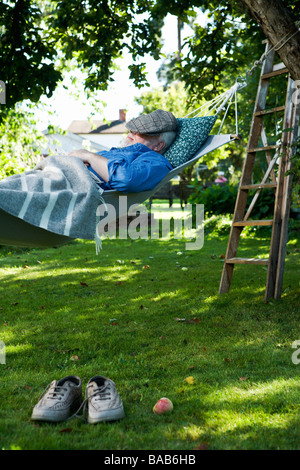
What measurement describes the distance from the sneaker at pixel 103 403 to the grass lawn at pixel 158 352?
0.04 m

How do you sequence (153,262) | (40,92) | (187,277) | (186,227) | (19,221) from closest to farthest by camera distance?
1. (19,221)
2. (187,277)
3. (40,92)
4. (153,262)
5. (186,227)

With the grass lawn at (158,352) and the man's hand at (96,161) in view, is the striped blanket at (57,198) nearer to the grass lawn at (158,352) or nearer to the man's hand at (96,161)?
the man's hand at (96,161)

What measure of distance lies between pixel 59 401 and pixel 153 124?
1955 mm

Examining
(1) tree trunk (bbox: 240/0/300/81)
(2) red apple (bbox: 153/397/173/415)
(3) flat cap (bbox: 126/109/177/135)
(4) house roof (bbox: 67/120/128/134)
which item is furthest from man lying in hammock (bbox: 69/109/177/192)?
(4) house roof (bbox: 67/120/128/134)

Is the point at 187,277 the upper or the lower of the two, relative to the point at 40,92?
lower

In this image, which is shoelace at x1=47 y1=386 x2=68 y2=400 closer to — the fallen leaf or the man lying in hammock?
the fallen leaf

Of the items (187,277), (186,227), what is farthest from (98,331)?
(186,227)

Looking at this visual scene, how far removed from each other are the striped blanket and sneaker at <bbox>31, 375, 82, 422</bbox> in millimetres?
717

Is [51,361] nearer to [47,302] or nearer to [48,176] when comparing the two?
[48,176]

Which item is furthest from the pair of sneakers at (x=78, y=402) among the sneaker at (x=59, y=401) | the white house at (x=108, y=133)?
the white house at (x=108, y=133)

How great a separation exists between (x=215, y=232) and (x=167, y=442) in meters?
6.26

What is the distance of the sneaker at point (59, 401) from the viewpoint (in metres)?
1.91

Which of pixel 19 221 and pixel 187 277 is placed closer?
pixel 19 221

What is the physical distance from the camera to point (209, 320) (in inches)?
131
